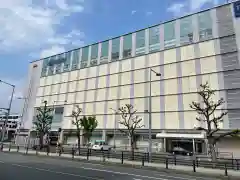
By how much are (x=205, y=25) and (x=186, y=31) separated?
3778 millimetres

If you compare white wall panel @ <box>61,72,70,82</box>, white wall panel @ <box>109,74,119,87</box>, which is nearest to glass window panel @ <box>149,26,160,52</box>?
white wall panel @ <box>109,74,119,87</box>

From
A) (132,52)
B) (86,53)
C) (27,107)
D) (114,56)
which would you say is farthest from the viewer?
(27,107)

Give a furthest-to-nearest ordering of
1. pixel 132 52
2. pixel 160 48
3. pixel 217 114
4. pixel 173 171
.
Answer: pixel 132 52
pixel 160 48
pixel 217 114
pixel 173 171

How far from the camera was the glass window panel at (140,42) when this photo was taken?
5037 cm

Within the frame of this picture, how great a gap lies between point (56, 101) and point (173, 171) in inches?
2023

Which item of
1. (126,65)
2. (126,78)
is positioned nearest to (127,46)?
(126,65)

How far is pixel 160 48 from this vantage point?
4744 centimetres

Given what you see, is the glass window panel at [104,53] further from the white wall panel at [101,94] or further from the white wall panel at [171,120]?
the white wall panel at [171,120]

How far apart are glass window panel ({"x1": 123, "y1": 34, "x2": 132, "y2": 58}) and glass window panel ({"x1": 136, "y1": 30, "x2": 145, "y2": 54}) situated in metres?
1.91

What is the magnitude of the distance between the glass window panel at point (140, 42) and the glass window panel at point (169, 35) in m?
5.46

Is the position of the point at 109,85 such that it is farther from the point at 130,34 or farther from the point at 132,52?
the point at 130,34

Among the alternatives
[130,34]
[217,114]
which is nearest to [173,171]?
[217,114]

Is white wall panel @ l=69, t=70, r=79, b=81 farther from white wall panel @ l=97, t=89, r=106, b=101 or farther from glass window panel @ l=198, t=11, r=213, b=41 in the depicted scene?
glass window panel @ l=198, t=11, r=213, b=41

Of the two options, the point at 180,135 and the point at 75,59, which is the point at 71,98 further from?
the point at 180,135
